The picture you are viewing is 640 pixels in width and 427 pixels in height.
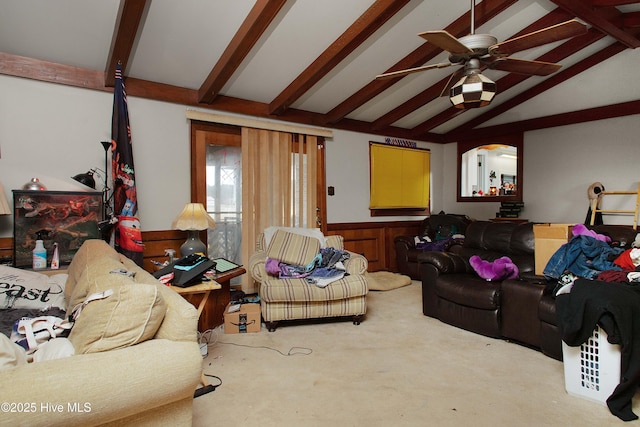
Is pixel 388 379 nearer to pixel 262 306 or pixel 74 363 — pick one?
pixel 262 306

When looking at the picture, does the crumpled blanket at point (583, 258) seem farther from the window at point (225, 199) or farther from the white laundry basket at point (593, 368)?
the window at point (225, 199)

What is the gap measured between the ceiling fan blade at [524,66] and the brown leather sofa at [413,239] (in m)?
2.95

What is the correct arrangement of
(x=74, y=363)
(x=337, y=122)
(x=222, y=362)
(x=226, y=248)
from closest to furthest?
1. (x=74, y=363)
2. (x=222, y=362)
3. (x=226, y=248)
4. (x=337, y=122)

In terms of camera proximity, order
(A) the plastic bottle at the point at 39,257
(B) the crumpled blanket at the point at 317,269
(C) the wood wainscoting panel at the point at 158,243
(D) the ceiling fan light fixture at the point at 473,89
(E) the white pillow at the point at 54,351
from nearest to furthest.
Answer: (E) the white pillow at the point at 54,351 → (D) the ceiling fan light fixture at the point at 473,89 → (A) the plastic bottle at the point at 39,257 → (B) the crumpled blanket at the point at 317,269 → (C) the wood wainscoting panel at the point at 158,243

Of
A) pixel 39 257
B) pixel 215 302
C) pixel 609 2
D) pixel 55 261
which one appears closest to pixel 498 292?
pixel 215 302

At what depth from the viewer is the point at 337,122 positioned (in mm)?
5082

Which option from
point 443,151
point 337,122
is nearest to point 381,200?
point 337,122

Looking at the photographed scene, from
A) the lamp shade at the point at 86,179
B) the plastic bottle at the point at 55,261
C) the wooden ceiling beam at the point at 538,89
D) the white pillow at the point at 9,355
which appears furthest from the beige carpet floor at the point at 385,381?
the wooden ceiling beam at the point at 538,89

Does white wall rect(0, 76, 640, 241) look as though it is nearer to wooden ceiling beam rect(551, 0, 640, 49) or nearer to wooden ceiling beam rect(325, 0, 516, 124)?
wooden ceiling beam rect(325, 0, 516, 124)

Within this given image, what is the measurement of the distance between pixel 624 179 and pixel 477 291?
3149 mm

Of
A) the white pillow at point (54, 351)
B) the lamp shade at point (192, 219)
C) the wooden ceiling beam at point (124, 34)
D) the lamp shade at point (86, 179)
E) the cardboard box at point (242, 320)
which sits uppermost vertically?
the wooden ceiling beam at point (124, 34)

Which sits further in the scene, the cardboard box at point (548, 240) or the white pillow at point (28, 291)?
the cardboard box at point (548, 240)

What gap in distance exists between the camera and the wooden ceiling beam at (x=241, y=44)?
8.74 ft

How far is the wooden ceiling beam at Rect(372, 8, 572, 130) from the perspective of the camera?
139 inches
